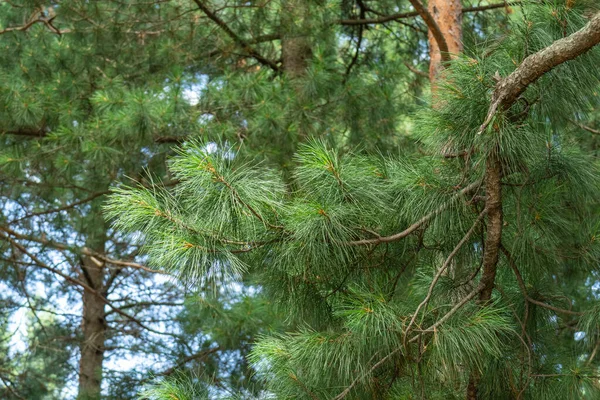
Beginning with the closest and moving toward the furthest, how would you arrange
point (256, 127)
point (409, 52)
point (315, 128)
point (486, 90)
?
point (486, 90) → point (256, 127) → point (315, 128) → point (409, 52)

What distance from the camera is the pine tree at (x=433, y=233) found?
261cm

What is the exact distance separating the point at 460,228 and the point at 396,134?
3.28 m

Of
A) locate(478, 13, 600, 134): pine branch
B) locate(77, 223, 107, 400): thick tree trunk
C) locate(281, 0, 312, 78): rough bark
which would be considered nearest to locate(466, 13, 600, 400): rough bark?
locate(478, 13, 600, 134): pine branch

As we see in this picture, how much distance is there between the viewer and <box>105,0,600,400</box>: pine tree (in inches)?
103

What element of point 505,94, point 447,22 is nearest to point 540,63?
point 505,94

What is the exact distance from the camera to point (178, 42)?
6.28 meters

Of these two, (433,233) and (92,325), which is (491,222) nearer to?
(433,233)

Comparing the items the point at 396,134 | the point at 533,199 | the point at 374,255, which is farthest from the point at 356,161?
the point at 396,134

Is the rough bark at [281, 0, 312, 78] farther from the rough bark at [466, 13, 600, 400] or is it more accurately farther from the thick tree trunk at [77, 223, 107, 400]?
the rough bark at [466, 13, 600, 400]

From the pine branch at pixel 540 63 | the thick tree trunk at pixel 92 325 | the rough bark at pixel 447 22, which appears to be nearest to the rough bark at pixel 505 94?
the pine branch at pixel 540 63

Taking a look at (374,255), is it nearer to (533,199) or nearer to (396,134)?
(533,199)

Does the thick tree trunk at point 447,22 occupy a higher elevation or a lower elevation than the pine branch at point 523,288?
higher

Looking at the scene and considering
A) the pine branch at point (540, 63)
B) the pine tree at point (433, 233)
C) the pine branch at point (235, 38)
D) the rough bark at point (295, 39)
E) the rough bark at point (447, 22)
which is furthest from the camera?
the rough bark at point (295, 39)

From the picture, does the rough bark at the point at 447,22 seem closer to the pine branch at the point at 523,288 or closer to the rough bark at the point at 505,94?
the pine branch at the point at 523,288
